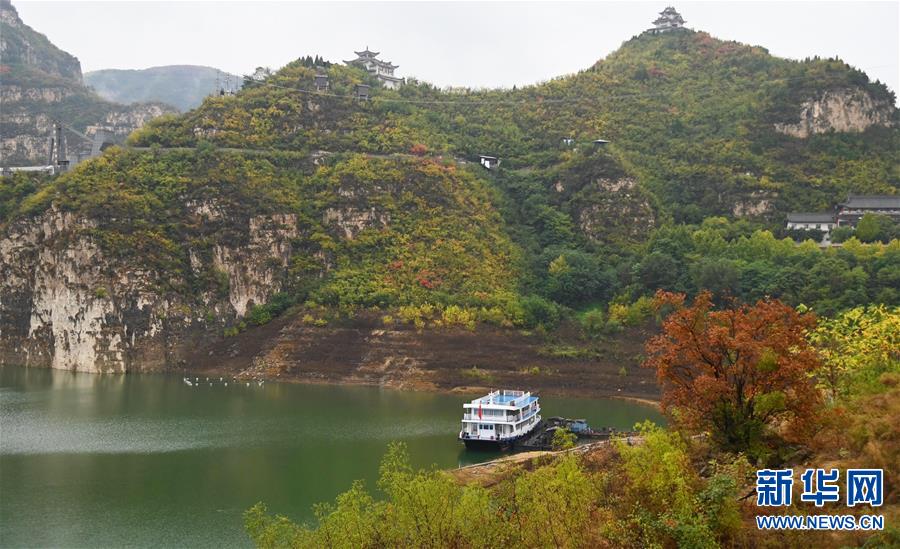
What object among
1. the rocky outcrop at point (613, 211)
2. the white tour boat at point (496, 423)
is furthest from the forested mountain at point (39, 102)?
the white tour boat at point (496, 423)

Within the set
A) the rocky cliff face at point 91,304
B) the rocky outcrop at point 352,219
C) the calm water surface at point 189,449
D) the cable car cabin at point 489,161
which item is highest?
the cable car cabin at point 489,161

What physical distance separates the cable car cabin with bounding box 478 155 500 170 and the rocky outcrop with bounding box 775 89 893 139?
27.8m

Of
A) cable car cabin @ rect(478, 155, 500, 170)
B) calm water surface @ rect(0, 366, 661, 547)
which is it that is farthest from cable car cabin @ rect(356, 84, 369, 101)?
calm water surface @ rect(0, 366, 661, 547)

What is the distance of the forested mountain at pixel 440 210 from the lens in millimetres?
65500

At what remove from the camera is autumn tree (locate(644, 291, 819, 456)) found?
20.0 meters

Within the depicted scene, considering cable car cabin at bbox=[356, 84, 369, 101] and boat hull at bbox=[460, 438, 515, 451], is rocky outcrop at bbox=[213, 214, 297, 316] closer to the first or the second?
cable car cabin at bbox=[356, 84, 369, 101]

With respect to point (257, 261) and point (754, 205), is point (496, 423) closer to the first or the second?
point (257, 261)

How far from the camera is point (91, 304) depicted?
6488cm

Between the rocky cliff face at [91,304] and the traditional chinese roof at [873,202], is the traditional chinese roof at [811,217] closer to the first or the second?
the traditional chinese roof at [873,202]

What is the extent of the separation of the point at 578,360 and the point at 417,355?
451 inches

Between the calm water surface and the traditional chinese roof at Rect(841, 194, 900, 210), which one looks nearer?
the calm water surface

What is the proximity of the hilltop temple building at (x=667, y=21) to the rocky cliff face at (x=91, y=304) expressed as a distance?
72.1 metres

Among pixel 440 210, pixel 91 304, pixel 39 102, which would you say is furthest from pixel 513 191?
pixel 39 102

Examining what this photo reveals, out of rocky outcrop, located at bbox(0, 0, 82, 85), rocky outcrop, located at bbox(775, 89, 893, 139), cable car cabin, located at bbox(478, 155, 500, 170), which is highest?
rocky outcrop, located at bbox(0, 0, 82, 85)
